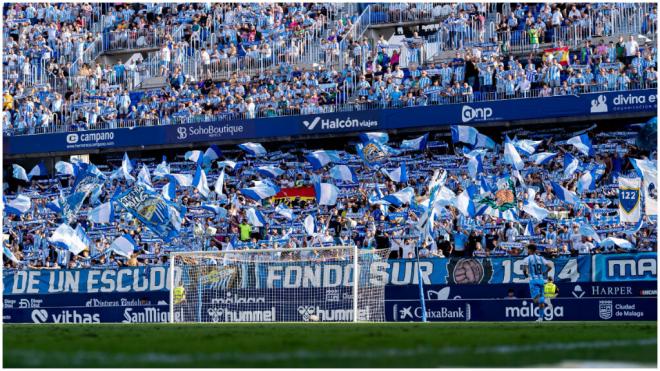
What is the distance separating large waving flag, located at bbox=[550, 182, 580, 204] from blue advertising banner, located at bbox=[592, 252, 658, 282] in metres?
4.45

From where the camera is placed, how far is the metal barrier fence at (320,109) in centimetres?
3622

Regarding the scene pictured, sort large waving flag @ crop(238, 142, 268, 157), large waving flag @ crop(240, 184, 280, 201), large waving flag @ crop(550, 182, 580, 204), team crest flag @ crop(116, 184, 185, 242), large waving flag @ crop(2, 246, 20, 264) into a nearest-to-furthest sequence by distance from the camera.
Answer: large waving flag @ crop(550, 182, 580, 204), team crest flag @ crop(116, 184, 185, 242), large waving flag @ crop(2, 246, 20, 264), large waving flag @ crop(240, 184, 280, 201), large waving flag @ crop(238, 142, 268, 157)

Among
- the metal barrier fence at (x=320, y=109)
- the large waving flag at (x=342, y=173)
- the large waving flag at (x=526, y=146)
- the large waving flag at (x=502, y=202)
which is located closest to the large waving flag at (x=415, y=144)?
the metal barrier fence at (x=320, y=109)

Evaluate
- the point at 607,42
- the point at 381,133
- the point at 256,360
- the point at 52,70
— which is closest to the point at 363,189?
the point at 381,133

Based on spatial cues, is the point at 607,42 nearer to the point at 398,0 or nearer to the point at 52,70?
the point at 398,0

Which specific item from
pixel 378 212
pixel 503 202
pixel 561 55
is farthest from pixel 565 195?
pixel 561 55

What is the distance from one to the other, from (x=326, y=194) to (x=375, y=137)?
299cm

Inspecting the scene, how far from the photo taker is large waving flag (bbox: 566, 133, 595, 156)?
33312 mm

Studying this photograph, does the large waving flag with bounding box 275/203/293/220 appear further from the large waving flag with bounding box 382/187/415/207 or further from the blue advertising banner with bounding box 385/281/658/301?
the blue advertising banner with bounding box 385/281/658/301

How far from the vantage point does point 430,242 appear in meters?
31.4

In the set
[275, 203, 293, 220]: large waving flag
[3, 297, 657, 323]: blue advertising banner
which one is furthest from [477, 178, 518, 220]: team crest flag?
[275, 203, 293, 220]: large waving flag

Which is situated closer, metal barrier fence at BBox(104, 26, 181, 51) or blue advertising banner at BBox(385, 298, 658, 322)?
blue advertising banner at BBox(385, 298, 658, 322)

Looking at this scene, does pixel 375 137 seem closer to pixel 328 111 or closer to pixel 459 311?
pixel 328 111

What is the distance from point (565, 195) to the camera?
104ft
